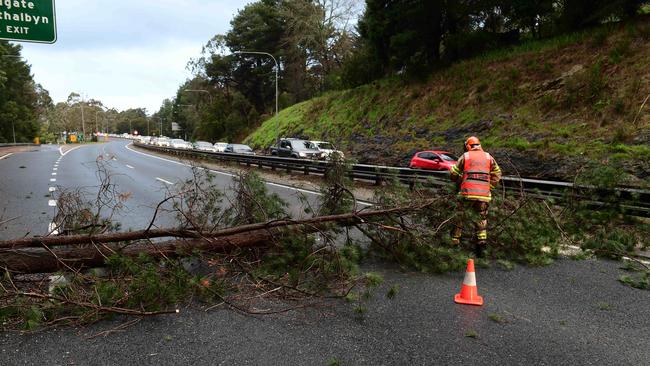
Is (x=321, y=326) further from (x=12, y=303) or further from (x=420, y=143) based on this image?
(x=420, y=143)

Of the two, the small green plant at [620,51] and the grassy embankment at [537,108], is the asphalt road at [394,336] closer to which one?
the grassy embankment at [537,108]

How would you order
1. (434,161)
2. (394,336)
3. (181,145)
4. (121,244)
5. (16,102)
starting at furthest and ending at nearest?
(16,102)
(181,145)
(434,161)
(121,244)
(394,336)

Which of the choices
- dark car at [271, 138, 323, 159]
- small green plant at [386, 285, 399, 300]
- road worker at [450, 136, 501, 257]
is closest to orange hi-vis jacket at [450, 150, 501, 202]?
road worker at [450, 136, 501, 257]

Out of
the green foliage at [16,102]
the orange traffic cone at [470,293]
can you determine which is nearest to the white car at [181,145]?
the green foliage at [16,102]

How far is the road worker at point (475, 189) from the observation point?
620 centimetres

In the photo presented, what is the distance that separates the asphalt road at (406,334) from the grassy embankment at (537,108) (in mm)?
4322

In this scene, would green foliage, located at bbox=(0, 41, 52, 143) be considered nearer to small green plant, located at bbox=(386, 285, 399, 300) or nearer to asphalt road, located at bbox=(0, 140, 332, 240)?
asphalt road, located at bbox=(0, 140, 332, 240)

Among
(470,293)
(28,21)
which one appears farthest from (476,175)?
(28,21)

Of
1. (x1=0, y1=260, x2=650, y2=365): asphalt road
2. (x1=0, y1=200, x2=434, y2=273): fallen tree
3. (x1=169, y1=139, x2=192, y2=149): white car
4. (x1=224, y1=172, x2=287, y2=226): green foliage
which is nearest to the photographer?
(x1=0, y1=260, x2=650, y2=365): asphalt road

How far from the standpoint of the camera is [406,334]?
388 centimetres

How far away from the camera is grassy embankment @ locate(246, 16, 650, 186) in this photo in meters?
15.8

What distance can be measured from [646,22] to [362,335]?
20778mm

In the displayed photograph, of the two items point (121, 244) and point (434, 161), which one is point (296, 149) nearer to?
point (434, 161)

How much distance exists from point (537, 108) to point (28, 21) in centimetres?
1849
